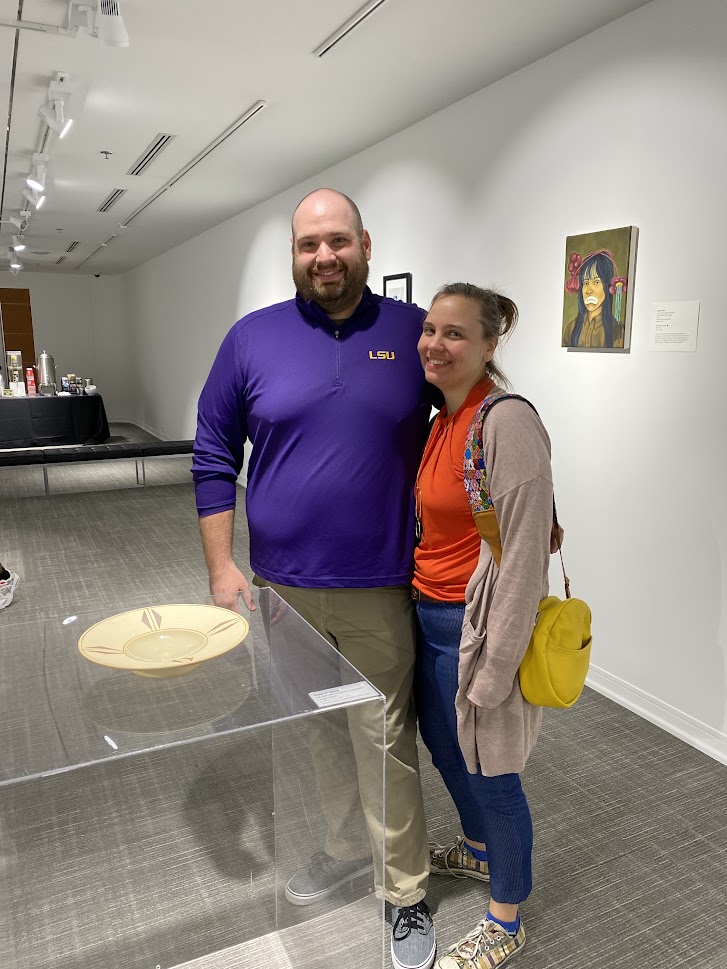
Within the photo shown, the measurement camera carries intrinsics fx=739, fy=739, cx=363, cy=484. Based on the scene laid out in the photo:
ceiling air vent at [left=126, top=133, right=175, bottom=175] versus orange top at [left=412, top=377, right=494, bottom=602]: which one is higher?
ceiling air vent at [left=126, top=133, right=175, bottom=175]

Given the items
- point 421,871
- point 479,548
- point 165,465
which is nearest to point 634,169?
point 479,548

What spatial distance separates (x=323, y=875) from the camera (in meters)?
1.39

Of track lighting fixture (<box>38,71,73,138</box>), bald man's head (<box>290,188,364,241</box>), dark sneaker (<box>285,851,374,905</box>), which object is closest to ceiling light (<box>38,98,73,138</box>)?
track lighting fixture (<box>38,71,73,138</box>)

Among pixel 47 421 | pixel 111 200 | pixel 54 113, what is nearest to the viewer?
pixel 54 113

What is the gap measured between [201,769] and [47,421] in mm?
8175

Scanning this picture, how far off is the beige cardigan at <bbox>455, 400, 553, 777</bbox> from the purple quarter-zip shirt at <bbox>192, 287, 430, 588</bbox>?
28 centimetres

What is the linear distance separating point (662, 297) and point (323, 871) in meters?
2.37

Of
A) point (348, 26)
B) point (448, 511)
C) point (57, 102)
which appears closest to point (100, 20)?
point (348, 26)

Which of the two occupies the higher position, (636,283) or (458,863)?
(636,283)

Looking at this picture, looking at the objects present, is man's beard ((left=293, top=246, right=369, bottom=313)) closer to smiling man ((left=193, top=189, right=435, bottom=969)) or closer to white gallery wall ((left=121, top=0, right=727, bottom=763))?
smiling man ((left=193, top=189, right=435, bottom=969))

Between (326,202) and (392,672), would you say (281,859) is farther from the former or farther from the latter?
(326,202)

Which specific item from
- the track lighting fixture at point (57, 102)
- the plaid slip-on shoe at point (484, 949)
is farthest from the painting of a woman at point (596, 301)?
the track lighting fixture at point (57, 102)

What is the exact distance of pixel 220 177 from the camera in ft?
19.2

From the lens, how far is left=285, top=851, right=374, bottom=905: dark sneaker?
53.5 inches
